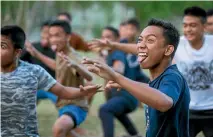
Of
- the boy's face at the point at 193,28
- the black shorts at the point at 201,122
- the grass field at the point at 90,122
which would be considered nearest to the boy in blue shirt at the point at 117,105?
the grass field at the point at 90,122

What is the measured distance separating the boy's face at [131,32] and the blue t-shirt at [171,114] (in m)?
5.88

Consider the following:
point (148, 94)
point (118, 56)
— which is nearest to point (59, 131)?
point (118, 56)

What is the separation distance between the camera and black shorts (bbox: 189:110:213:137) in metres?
6.25

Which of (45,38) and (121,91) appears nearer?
(121,91)

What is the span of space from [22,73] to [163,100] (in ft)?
5.73

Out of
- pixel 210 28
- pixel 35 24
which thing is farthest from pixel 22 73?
pixel 35 24

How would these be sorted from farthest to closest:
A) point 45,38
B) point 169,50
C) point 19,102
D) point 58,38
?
point 45,38, point 58,38, point 19,102, point 169,50

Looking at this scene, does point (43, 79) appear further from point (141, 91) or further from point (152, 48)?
point (141, 91)

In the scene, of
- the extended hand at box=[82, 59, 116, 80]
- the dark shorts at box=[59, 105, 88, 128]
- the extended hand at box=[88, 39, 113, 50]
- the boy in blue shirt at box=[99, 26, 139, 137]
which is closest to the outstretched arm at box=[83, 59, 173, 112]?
the extended hand at box=[82, 59, 116, 80]

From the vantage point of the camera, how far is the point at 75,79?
7004 mm

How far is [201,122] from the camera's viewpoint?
6273mm

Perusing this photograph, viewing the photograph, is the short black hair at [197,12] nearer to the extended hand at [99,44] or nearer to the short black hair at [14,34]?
the extended hand at [99,44]

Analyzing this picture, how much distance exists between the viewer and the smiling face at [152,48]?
4.04 m

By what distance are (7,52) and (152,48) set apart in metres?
1.59
